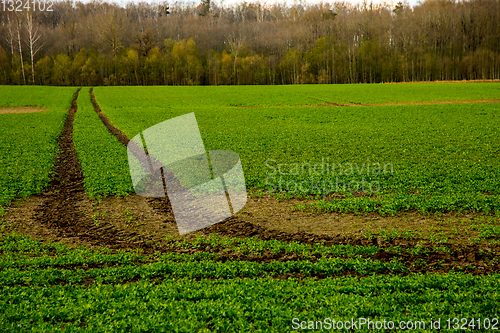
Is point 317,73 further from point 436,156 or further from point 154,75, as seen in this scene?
point 436,156

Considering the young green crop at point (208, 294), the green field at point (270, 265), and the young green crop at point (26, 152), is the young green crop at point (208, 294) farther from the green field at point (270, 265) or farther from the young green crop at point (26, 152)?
the young green crop at point (26, 152)

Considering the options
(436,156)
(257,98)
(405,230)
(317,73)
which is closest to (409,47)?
(317,73)

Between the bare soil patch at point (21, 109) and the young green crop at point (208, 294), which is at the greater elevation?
the bare soil patch at point (21, 109)

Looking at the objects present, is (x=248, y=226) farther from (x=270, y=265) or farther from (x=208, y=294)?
(x=208, y=294)

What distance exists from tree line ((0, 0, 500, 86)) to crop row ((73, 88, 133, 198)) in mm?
89739

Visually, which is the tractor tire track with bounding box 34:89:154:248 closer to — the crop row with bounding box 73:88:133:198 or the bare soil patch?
the crop row with bounding box 73:88:133:198

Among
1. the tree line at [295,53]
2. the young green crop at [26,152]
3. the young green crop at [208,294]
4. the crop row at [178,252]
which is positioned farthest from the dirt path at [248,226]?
the tree line at [295,53]

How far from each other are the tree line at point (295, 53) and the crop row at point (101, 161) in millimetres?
89739

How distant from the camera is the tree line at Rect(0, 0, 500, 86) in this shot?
108 meters

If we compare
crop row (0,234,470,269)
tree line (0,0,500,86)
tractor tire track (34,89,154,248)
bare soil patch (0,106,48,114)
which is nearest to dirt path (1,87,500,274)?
tractor tire track (34,89,154,248)

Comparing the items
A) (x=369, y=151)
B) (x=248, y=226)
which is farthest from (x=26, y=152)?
(x=369, y=151)

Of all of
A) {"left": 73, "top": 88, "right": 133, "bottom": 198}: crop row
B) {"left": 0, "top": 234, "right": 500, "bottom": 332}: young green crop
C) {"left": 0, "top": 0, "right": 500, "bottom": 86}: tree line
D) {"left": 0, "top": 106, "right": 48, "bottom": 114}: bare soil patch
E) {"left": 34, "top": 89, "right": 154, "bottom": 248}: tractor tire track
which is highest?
{"left": 0, "top": 0, "right": 500, "bottom": 86}: tree line

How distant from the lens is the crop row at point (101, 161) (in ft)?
45.8

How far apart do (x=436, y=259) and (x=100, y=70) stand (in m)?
123
